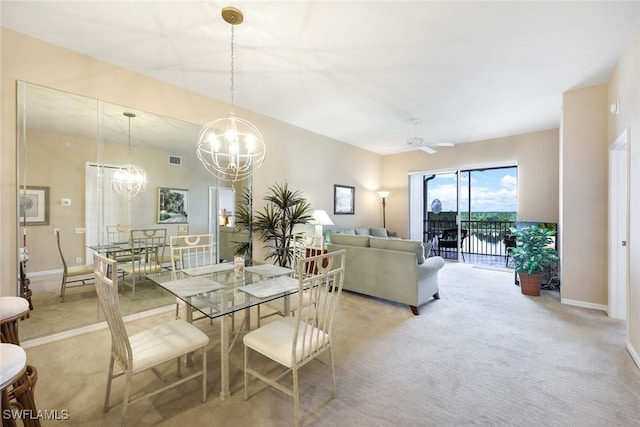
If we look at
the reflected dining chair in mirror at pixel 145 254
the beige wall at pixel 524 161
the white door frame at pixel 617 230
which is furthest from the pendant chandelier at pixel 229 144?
the beige wall at pixel 524 161

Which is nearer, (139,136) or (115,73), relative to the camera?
(115,73)

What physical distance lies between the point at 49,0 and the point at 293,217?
11.3 feet

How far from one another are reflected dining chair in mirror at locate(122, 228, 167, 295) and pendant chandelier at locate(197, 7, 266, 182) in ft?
3.72

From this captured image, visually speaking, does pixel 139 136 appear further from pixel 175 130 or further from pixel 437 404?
pixel 437 404

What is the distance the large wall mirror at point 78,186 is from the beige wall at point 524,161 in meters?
5.83

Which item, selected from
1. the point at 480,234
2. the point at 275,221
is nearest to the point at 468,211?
the point at 480,234

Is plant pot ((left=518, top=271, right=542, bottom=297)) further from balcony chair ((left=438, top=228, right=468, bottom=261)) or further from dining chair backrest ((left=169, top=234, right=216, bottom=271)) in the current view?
dining chair backrest ((left=169, top=234, right=216, bottom=271))

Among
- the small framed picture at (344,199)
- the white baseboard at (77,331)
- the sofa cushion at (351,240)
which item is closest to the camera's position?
the white baseboard at (77,331)

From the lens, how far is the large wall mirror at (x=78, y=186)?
2.56m

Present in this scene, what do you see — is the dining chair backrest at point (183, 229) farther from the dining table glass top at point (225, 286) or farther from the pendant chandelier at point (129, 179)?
the dining table glass top at point (225, 286)

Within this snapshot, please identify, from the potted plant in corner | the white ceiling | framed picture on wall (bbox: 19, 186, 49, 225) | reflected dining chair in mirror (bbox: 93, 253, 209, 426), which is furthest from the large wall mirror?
the potted plant in corner

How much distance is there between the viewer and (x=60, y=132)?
107 inches

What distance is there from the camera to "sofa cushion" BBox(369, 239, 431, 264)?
10.9 feet

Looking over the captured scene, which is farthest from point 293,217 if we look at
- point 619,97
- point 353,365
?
point 619,97
